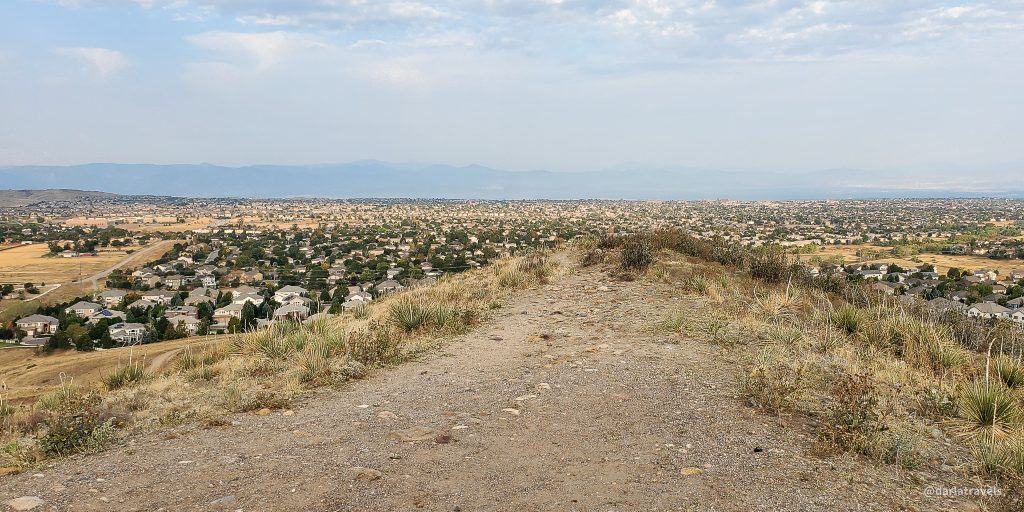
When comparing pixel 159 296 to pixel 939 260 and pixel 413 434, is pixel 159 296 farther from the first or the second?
pixel 939 260

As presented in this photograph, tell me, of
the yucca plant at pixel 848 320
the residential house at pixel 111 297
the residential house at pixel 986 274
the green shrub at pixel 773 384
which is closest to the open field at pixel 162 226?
the residential house at pixel 111 297

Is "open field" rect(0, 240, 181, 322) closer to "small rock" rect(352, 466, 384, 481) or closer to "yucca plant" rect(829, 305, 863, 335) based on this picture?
"small rock" rect(352, 466, 384, 481)

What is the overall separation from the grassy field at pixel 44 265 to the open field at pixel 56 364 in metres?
26.8

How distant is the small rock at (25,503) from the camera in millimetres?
3866

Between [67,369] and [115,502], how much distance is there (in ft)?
57.2

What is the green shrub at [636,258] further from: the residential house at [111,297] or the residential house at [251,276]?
the residential house at [251,276]

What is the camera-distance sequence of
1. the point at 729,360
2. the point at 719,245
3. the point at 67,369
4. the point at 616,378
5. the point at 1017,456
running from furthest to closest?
the point at 719,245 → the point at 67,369 → the point at 729,360 → the point at 616,378 → the point at 1017,456

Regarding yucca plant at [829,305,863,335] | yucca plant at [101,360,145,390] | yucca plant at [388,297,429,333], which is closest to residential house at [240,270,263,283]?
yucca plant at [388,297,429,333]

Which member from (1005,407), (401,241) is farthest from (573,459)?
(401,241)

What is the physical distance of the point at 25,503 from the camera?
3.93 metres

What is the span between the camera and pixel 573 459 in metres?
4.60

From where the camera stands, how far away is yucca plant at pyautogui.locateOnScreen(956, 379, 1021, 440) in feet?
16.2

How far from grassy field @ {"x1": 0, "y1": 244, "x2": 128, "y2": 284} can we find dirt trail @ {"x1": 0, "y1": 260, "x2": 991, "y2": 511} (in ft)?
177

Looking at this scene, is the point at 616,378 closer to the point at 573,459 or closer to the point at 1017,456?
the point at 573,459
